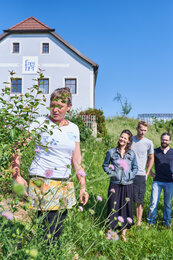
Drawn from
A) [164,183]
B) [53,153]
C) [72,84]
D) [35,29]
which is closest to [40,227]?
[53,153]

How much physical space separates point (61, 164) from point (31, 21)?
61.6 feet

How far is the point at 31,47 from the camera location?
17328 mm

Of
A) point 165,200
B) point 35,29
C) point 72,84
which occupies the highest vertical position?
point 35,29

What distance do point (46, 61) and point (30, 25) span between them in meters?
3.25

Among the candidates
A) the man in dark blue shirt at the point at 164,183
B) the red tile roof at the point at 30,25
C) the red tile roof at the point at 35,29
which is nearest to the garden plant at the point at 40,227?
the man in dark blue shirt at the point at 164,183

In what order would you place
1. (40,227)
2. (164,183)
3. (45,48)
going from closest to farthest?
(40,227)
(164,183)
(45,48)

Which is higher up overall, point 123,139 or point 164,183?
point 123,139

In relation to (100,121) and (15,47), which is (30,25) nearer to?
(15,47)

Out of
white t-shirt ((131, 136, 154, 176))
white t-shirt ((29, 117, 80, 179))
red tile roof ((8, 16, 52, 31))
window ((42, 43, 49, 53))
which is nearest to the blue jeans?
white t-shirt ((131, 136, 154, 176))

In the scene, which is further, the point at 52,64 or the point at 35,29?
the point at 52,64

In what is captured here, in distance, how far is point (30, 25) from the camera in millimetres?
17578

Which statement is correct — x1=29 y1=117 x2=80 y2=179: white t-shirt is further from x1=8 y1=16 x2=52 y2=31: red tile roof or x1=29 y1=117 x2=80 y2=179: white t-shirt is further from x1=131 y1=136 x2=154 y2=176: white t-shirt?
x1=8 y1=16 x2=52 y2=31: red tile roof

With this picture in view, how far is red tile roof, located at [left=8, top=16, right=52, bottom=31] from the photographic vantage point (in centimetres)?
1730

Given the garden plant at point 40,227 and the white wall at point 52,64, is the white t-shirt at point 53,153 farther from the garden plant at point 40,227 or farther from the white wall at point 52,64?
the white wall at point 52,64
